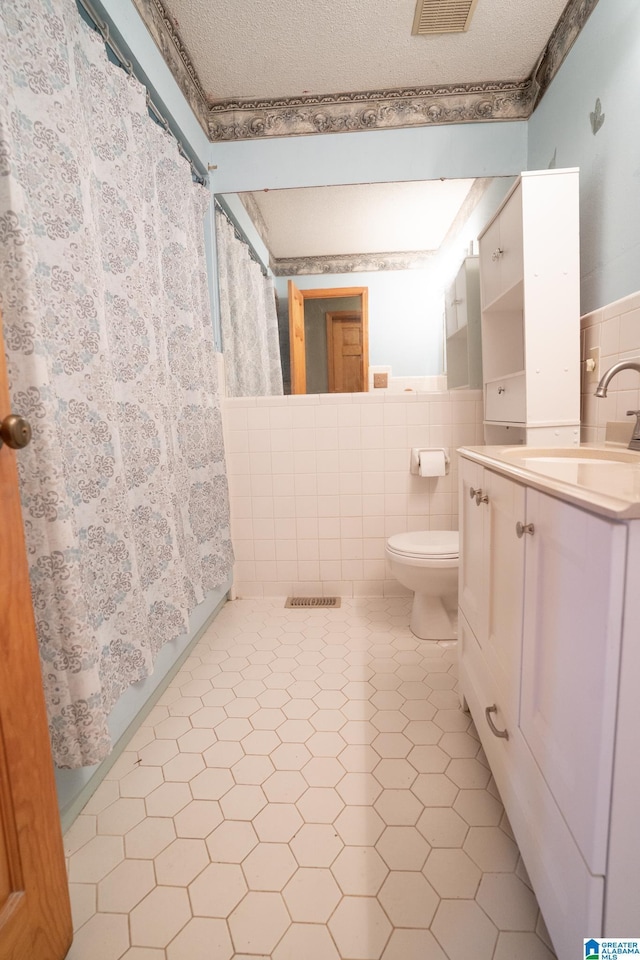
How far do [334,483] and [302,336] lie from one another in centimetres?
79

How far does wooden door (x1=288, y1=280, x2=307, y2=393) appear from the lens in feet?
7.97

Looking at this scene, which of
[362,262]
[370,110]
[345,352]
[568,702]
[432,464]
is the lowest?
[568,702]

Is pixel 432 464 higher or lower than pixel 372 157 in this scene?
lower

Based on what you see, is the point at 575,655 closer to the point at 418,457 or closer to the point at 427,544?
the point at 427,544

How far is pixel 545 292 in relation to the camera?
1628 mm

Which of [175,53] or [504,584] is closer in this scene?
[504,584]

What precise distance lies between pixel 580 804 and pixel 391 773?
0.75 m

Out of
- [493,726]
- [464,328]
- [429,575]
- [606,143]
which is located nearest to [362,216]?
[464,328]

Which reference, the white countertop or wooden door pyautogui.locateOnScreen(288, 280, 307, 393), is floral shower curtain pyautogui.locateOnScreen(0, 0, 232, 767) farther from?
the white countertop

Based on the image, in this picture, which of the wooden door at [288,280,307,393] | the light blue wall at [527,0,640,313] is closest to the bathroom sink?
the light blue wall at [527,0,640,313]

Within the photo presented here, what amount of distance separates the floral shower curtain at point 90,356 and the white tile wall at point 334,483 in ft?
2.32

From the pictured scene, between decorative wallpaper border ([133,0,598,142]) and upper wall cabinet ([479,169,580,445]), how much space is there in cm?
77

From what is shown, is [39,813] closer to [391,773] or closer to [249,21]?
[391,773]

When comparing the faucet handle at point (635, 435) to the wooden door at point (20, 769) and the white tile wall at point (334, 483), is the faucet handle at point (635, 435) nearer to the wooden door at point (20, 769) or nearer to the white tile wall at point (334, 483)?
the white tile wall at point (334, 483)
